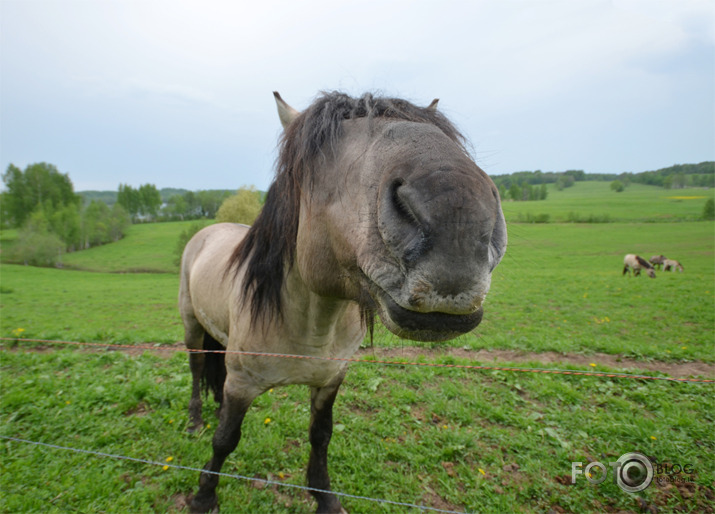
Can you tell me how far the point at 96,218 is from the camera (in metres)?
58.1

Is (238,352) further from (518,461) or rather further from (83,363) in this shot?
(83,363)

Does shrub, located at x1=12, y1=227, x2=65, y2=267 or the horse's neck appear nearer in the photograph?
the horse's neck

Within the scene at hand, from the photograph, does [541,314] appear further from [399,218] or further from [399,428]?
[399,218]

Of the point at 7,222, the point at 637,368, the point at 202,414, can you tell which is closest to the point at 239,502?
the point at 202,414

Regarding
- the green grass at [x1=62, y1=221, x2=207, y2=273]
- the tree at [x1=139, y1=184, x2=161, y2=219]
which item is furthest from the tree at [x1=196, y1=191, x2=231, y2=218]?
the green grass at [x1=62, y1=221, x2=207, y2=273]

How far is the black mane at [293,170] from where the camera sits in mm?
1516

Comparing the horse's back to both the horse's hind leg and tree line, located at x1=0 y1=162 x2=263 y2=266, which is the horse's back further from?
tree line, located at x1=0 y1=162 x2=263 y2=266

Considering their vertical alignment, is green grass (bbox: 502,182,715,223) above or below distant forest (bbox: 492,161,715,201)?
below

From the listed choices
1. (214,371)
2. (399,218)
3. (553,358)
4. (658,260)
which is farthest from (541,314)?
(658,260)

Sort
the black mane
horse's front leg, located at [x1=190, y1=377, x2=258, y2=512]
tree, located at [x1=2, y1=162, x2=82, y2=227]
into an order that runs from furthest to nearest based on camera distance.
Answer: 1. tree, located at [x1=2, y1=162, x2=82, y2=227]
2. horse's front leg, located at [x1=190, y1=377, x2=258, y2=512]
3. the black mane

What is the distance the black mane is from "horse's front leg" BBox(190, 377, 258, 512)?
660mm

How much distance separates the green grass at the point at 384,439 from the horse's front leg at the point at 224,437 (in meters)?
0.19

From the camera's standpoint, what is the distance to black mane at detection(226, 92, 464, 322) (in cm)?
152

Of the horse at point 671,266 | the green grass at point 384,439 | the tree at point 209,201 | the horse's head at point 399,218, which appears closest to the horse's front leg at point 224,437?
the green grass at point 384,439
